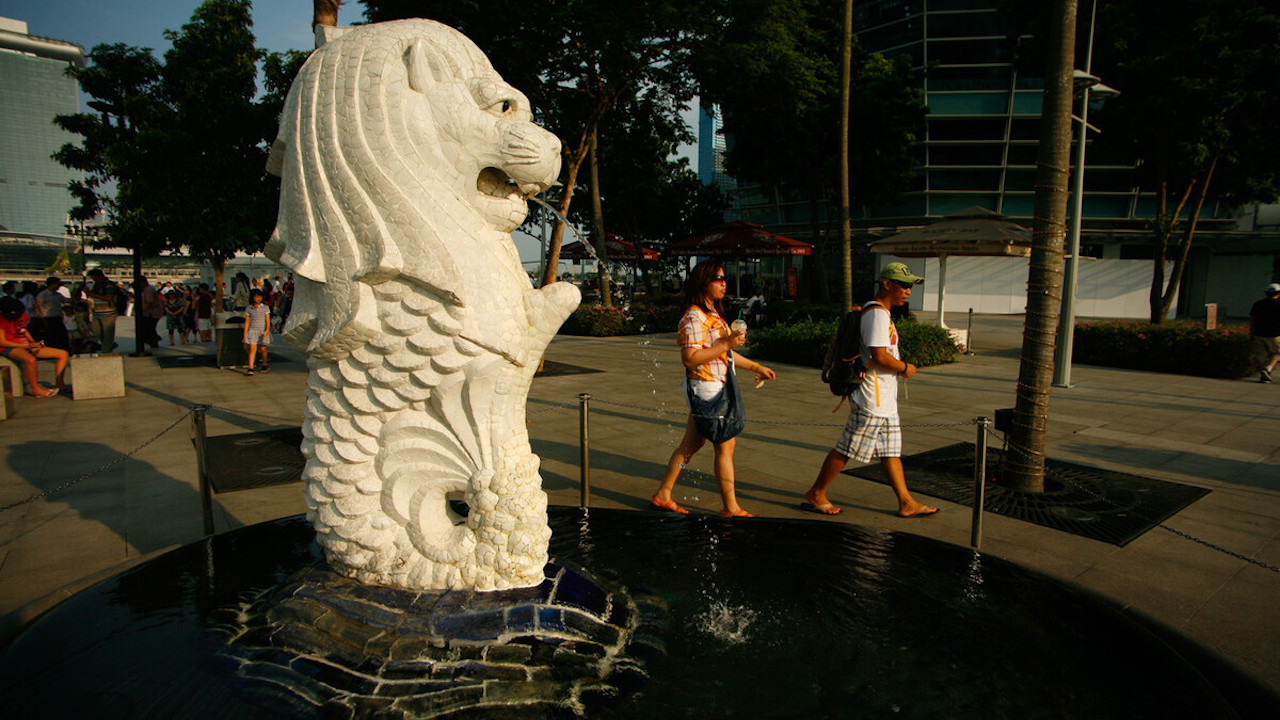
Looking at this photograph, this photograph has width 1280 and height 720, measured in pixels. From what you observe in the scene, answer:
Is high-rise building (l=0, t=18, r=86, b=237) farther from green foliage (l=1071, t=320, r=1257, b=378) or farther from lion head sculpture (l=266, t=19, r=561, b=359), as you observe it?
lion head sculpture (l=266, t=19, r=561, b=359)

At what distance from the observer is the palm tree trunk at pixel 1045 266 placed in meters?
5.13

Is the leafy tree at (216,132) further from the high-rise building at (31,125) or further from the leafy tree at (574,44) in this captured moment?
the high-rise building at (31,125)

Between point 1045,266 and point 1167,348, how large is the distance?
31.1 ft

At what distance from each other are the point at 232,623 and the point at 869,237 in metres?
33.3

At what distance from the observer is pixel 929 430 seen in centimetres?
750

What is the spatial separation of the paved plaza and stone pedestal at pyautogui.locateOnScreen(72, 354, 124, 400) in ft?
0.70

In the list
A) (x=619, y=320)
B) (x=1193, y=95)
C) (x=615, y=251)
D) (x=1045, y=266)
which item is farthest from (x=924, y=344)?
(x=615, y=251)

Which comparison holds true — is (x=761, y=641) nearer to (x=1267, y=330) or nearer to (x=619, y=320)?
(x=1267, y=330)

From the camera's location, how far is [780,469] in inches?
234

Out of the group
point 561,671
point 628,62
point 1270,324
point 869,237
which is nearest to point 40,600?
point 561,671

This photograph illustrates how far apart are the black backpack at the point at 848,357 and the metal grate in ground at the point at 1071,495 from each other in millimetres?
1236

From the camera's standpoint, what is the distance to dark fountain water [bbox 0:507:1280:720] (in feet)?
6.66

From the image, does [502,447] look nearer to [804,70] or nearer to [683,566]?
[683,566]

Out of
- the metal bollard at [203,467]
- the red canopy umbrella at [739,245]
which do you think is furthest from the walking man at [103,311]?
the red canopy umbrella at [739,245]
